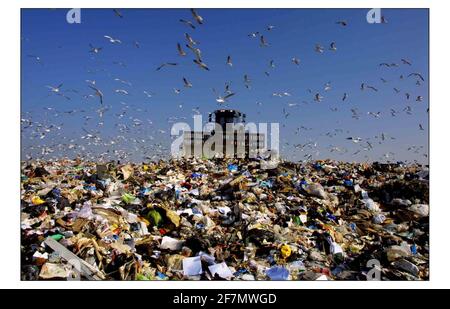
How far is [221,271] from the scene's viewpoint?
11.9 ft

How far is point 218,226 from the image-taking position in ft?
15.9

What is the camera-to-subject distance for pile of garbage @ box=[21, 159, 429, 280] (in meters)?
3.63

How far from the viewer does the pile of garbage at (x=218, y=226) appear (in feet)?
11.9

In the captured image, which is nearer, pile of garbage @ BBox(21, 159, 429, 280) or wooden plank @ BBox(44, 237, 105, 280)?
wooden plank @ BBox(44, 237, 105, 280)

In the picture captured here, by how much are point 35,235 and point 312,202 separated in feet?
13.8

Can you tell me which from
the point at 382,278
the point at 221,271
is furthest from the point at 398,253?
the point at 221,271

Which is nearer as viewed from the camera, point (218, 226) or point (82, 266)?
point (82, 266)

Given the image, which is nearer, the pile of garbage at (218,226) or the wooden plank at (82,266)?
the wooden plank at (82,266)
